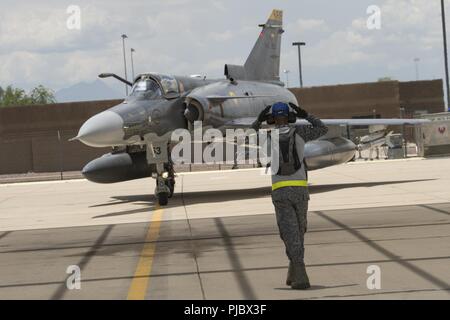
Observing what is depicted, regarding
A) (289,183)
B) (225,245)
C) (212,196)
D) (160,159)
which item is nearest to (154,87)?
(160,159)

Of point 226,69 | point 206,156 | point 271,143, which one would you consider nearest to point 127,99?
point 206,156

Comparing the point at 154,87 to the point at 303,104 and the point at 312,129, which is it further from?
the point at 303,104

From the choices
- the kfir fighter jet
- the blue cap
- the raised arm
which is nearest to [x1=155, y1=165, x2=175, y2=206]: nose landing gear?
the kfir fighter jet

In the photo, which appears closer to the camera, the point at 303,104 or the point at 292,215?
the point at 292,215

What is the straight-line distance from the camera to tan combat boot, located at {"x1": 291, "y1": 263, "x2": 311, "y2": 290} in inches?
328

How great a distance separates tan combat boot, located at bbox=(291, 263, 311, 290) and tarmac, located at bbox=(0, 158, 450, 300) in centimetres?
10

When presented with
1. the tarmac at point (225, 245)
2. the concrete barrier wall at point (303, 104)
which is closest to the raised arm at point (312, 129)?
the tarmac at point (225, 245)

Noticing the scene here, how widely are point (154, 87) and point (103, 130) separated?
258cm

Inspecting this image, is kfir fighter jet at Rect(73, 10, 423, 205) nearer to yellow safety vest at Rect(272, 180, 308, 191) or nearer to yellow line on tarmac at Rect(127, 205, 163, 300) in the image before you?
yellow line on tarmac at Rect(127, 205, 163, 300)

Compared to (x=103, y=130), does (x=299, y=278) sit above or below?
below

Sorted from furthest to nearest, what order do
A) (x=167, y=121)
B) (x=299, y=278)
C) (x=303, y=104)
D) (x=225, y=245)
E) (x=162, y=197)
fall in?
(x=303, y=104) → (x=167, y=121) → (x=162, y=197) → (x=225, y=245) → (x=299, y=278)

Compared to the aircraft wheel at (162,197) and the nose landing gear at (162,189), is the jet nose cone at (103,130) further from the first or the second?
the aircraft wheel at (162,197)

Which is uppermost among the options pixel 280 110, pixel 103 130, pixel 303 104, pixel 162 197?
pixel 303 104

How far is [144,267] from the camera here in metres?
10.4
